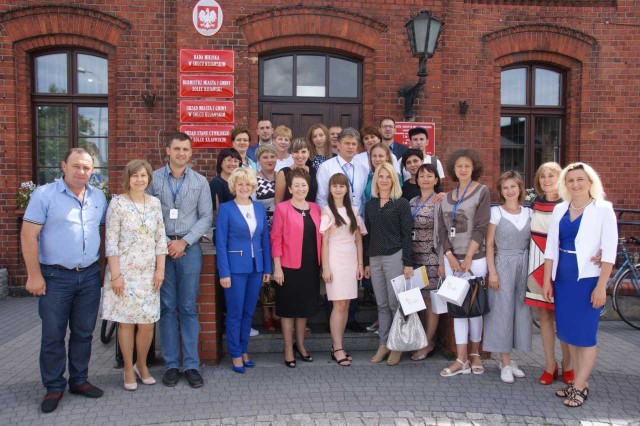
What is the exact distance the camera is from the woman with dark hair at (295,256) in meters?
4.89

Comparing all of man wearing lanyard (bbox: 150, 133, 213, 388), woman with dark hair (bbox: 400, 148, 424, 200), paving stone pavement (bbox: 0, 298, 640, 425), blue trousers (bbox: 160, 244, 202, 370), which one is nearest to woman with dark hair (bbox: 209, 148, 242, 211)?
man wearing lanyard (bbox: 150, 133, 213, 388)

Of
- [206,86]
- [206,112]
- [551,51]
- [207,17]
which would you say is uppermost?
[207,17]

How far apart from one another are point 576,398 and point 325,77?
601 cm

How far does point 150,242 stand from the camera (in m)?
4.29

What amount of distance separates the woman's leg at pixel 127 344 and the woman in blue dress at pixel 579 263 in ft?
11.4

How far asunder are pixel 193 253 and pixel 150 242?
16.3 inches

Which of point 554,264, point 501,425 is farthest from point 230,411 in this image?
point 554,264

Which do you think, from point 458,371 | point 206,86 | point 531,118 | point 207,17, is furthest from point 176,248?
point 531,118

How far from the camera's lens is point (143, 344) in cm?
445

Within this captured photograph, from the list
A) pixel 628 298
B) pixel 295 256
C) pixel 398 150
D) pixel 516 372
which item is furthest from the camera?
pixel 628 298

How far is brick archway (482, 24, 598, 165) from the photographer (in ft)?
28.2

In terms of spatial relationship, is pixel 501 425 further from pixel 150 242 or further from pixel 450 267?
pixel 150 242

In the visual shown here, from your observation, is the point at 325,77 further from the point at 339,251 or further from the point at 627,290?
the point at 627,290

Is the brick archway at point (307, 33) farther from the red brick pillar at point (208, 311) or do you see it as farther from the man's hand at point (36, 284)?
the man's hand at point (36, 284)
